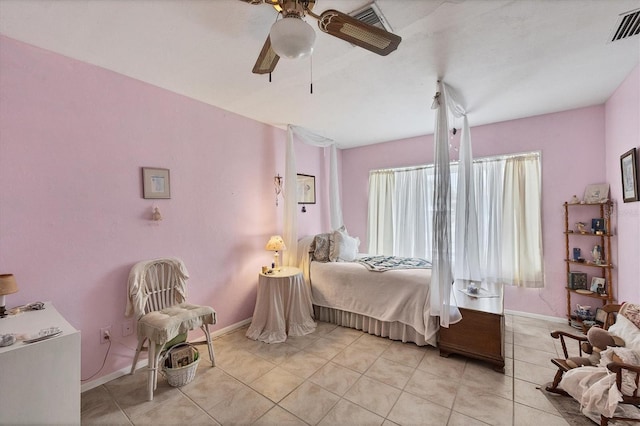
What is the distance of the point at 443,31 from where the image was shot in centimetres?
176

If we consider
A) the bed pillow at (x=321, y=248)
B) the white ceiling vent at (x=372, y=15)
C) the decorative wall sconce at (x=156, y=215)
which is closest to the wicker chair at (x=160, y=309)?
the decorative wall sconce at (x=156, y=215)

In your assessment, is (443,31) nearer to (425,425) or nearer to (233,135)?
(233,135)

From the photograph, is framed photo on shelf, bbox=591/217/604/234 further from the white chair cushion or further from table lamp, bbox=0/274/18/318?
table lamp, bbox=0/274/18/318

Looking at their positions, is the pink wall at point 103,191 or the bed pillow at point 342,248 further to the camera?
the bed pillow at point 342,248

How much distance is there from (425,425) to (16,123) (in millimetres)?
3350

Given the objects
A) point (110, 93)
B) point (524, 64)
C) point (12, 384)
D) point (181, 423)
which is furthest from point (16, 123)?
point (524, 64)

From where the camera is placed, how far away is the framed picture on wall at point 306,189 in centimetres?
413

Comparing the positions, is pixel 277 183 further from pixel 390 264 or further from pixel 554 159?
pixel 554 159

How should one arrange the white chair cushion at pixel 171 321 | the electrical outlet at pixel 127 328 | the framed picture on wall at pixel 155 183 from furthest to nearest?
the framed picture on wall at pixel 155 183
the electrical outlet at pixel 127 328
the white chair cushion at pixel 171 321

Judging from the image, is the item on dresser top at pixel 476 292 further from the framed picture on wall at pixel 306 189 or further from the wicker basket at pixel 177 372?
the wicker basket at pixel 177 372

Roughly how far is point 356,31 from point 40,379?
2.33m

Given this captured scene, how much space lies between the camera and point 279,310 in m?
2.93

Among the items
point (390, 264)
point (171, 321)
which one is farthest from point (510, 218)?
point (171, 321)

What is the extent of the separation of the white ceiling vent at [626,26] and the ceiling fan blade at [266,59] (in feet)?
6.94
